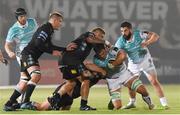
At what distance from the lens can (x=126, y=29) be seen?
38.4 ft

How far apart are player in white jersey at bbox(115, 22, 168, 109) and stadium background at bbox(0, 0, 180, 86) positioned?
9.47 meters

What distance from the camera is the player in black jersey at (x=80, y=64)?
11.3 meters

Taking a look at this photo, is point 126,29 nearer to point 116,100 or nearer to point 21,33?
point 116,100

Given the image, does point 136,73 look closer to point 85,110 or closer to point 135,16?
point 85,110

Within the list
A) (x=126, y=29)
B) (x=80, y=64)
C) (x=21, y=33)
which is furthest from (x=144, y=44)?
(x=21, y=33)

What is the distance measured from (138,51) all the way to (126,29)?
61 centimetres

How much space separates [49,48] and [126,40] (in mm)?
1528

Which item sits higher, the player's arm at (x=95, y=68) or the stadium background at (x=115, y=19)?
the stadium background at (x=115, y=19)

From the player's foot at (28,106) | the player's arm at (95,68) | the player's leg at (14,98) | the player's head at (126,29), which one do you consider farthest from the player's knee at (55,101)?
the player's head at (126,29)

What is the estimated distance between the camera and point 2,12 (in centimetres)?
2145

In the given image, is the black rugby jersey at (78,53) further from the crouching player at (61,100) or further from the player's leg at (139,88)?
the player's leg at (139,88)

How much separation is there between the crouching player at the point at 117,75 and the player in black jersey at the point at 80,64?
233mm

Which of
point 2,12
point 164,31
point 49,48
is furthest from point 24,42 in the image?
point 164,31

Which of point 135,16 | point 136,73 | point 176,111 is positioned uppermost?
point 135,16
